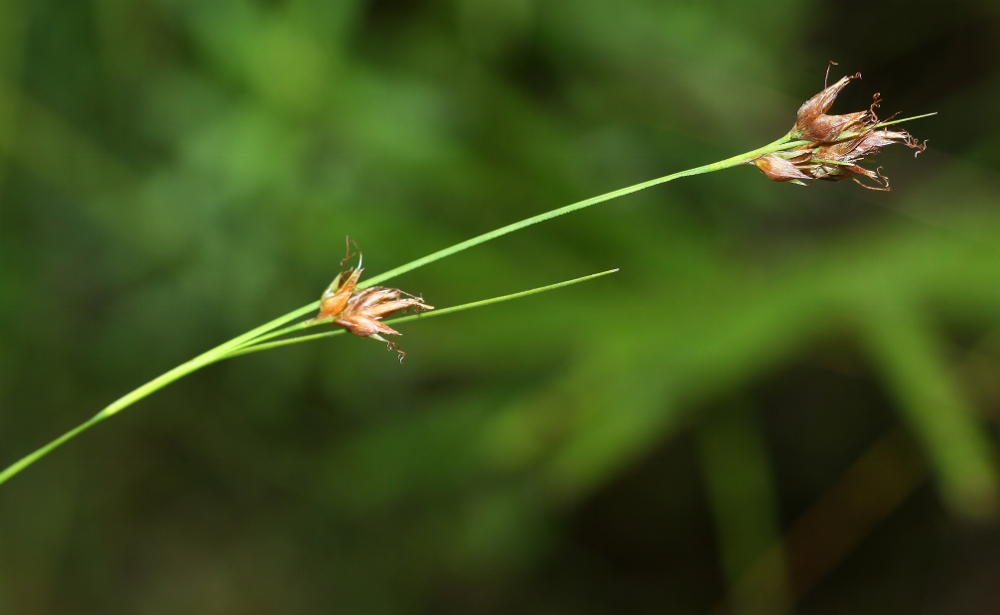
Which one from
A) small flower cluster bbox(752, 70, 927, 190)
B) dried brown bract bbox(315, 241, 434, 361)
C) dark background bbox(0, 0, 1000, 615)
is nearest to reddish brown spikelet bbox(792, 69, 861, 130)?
small flower cluster bbox(752, 70, 927, 190)

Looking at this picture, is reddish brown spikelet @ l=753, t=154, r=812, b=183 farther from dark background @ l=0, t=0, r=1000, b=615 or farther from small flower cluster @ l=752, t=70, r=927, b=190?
dark background @ l=0, t=0, r=1000, b=615

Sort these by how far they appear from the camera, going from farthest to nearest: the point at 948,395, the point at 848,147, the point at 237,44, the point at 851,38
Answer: the point at 851,38 < the point at 237,44 < the point at 948,395 < the point at 848,147

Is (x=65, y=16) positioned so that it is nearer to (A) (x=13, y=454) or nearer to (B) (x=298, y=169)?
(B) (x=298, y=169)

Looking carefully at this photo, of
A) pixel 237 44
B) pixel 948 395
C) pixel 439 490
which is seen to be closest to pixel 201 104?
pixel 237 44

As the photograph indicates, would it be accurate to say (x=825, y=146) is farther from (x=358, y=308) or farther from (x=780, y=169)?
(x=358, y=308)

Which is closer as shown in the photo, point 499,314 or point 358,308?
point 358,308

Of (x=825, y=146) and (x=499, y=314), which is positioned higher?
(x=499, y=314)

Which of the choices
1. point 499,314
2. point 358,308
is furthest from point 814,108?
point 499,314
